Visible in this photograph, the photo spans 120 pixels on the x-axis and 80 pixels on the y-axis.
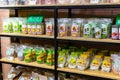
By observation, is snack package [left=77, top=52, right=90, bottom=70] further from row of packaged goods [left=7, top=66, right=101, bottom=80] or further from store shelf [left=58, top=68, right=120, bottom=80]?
row of packaged goods [left=7, top=66, right=101, bottom=80]

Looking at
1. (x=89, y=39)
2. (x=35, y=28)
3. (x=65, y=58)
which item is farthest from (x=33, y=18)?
(x=89, y=39)

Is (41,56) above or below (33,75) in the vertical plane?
above

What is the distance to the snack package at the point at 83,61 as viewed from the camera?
226 centimetres

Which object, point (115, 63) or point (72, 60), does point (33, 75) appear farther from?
point (115, 63)

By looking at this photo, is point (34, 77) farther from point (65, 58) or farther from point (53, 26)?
point (53, 26)

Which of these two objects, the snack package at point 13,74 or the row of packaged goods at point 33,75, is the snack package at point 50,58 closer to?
the row of packaged goods at point 33,75

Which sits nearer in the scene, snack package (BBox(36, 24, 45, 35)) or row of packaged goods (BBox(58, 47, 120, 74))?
row of packaged goods (BBox(58, 47, 120, 74))

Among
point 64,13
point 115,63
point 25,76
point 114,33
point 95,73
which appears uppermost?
point 64,13

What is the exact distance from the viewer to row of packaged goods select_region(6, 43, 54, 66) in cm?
249

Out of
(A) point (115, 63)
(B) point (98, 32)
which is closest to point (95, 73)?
(A) point (115, 63)

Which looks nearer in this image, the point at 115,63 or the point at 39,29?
the point at 115,63

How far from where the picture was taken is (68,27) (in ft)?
7.66

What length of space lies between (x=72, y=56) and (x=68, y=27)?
13.8 inches

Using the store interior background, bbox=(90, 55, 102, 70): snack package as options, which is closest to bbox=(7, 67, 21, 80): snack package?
the store interior background
